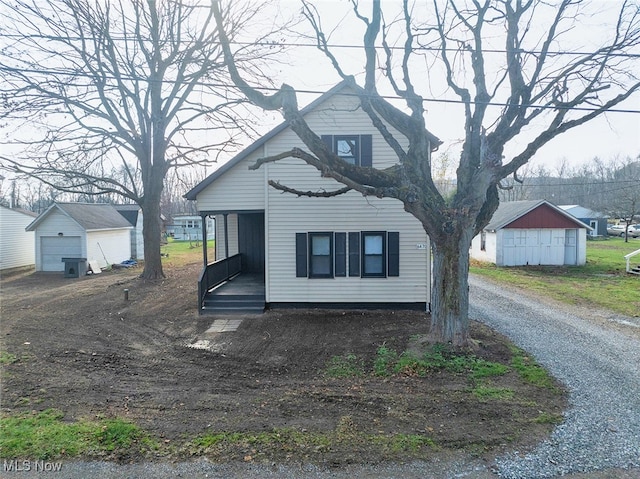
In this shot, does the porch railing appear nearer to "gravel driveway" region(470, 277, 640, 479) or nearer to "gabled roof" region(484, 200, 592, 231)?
"gravel driveway" region(470, 277, 640, 479)

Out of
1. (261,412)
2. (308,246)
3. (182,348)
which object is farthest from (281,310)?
(261,412)

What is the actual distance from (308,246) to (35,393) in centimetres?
719

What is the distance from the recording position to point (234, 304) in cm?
1168

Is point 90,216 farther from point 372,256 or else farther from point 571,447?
point 571,447

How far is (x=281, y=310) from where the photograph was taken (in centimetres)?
1157

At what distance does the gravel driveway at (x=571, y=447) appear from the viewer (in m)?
3.85

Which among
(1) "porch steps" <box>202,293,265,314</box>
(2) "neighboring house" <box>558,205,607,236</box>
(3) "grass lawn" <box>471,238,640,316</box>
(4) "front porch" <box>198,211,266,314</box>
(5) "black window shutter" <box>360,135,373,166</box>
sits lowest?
(3) "grass lawn" <box>471,238,640,316</box>

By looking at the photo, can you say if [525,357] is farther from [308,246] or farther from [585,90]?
[308,246]

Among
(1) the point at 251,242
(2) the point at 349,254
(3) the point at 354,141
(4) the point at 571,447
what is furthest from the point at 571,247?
A: (4) the point at 571,447

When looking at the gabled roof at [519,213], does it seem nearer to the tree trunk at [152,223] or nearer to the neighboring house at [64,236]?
the tree trunk at [152,223]

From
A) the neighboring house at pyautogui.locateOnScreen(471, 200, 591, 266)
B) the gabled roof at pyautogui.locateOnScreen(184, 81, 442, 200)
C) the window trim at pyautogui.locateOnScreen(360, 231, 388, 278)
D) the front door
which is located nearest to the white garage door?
the front door

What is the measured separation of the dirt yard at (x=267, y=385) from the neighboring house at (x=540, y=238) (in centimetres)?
A: 1540

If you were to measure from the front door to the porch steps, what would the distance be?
3.77m

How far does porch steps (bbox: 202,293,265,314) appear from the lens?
1149 centimetres
